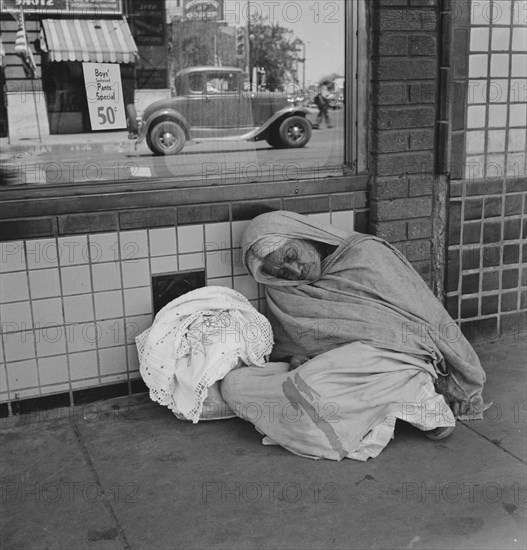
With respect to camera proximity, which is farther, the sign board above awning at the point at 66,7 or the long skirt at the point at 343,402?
the sign board above awning at the point at 66,7

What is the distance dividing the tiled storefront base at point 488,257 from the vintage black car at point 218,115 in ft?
3.59

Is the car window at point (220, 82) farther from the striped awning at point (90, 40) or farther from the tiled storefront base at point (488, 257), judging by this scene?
the tiled storefront base at point (488, 257)

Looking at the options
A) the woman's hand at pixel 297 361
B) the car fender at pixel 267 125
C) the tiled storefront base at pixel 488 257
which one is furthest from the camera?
the tiled storefront base at pixel 488 257

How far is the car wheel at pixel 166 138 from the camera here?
4273mm

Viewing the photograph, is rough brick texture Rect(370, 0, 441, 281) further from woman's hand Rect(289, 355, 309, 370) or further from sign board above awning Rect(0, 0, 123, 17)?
sign board above awning Rect(0, 0, 123, 17)

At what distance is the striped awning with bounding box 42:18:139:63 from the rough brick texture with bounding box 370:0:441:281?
4.51 ft

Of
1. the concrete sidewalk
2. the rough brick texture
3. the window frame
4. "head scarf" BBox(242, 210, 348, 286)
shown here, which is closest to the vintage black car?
the window frame

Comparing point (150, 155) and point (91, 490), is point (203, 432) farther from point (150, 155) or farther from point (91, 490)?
point (150, 155)

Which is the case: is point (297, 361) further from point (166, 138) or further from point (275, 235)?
point (166, 138)

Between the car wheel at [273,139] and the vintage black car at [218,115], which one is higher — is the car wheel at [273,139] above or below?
below

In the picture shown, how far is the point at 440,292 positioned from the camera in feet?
15.5

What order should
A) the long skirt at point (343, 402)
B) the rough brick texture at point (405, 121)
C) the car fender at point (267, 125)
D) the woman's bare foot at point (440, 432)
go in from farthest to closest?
the car fender at point (267, 125) → the rough brick texture at point (405, 121) → the woman's bare foot at point (440, 432) → the long skirt at point (343, 402)

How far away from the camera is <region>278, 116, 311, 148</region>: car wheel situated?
4457mm

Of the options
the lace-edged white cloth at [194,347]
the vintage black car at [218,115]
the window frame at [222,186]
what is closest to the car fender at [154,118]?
the vintage black car at [218,115]
